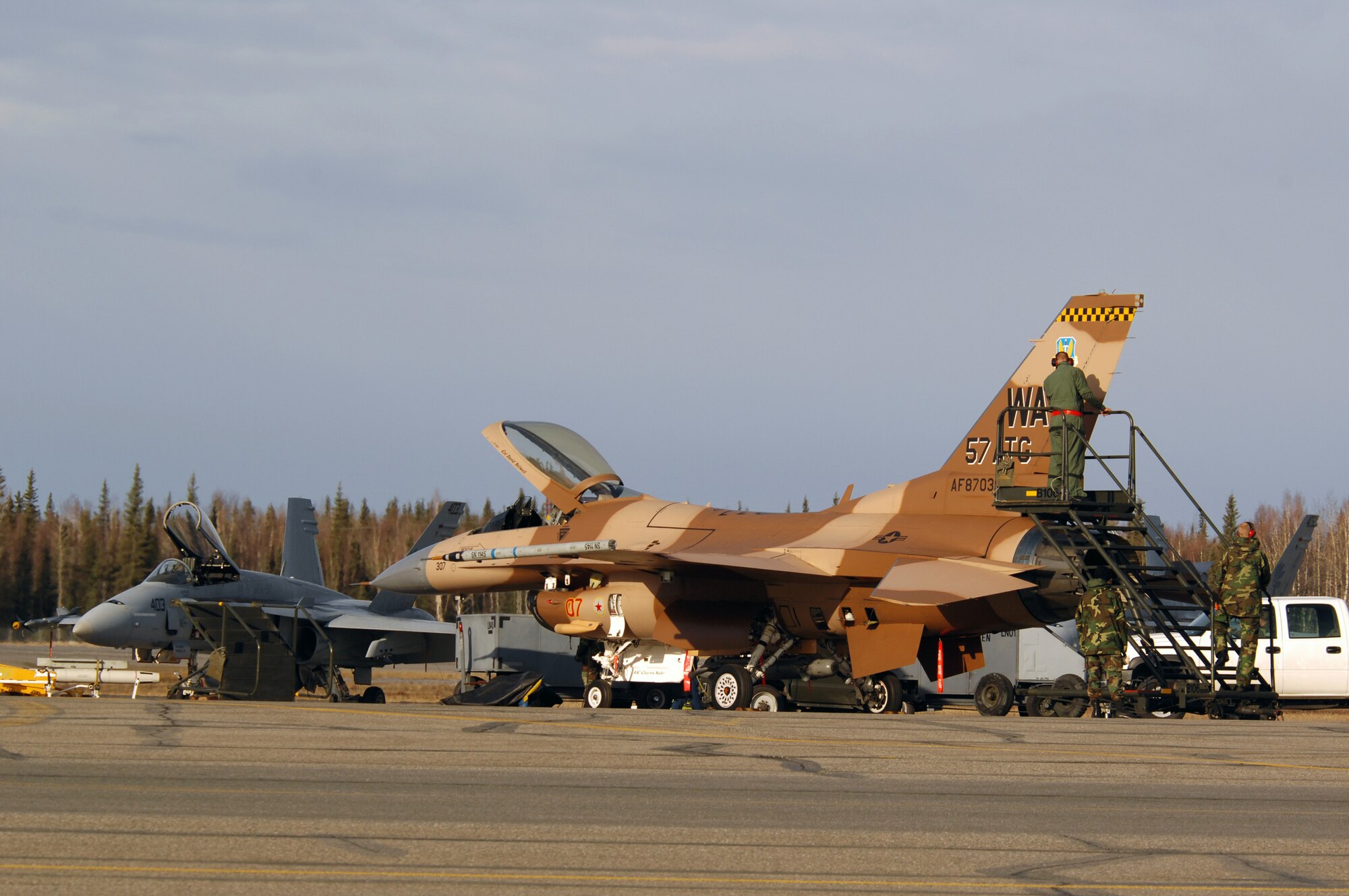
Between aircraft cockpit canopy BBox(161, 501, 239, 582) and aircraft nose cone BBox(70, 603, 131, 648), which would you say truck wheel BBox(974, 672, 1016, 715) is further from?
aircraft nose cone BBox(70, 603, 131, 648)

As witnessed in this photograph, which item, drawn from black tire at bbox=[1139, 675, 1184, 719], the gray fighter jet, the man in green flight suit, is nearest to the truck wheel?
black tire at bbox=[1139, 675, 1184, 719]

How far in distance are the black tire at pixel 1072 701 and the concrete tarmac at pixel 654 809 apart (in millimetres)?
4556

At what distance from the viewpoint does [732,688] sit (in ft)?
63.8

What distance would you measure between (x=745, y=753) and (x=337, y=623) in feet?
70.2

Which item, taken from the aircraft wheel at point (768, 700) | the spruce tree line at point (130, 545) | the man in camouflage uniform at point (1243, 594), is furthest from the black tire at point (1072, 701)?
the spruce tree line at point (130, 545)

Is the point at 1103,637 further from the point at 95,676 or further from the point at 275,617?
the point at 275,617

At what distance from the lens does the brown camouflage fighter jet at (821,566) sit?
1725 centimetres

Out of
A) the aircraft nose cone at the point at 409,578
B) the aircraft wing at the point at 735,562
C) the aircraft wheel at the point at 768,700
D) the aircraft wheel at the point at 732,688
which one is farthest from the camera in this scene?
the aircraft nose cone at the point at 409,578

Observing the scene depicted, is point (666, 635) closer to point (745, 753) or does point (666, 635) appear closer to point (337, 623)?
point (745, 753)

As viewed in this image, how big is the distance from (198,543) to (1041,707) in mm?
18274

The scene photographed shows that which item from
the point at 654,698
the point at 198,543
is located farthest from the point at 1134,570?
the point at 198,543

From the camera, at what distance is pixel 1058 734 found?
12680 mm

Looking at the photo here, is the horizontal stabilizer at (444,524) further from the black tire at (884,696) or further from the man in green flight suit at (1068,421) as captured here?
the man in green flight suit at (1068,421)

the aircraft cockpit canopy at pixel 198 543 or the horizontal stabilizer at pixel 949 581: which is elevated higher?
the aircraft cockpit canopy at pixel 198 543
